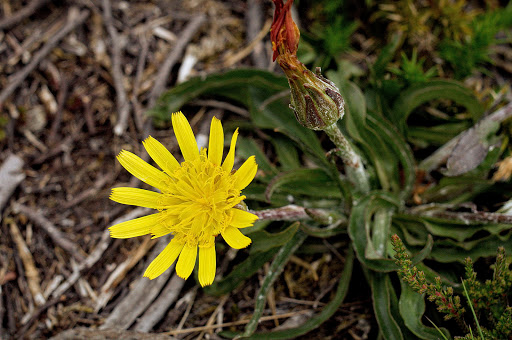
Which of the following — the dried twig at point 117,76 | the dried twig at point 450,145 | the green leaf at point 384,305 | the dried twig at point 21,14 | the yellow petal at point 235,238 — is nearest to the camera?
the yellow petal at point 235,238

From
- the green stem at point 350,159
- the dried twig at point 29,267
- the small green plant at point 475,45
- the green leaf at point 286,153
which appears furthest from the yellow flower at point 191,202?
the small green plant at point 475,45

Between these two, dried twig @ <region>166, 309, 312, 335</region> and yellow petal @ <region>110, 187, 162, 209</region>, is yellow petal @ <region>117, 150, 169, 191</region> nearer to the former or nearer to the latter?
yellow petal @ <region>110, 187, 162, 209</region>

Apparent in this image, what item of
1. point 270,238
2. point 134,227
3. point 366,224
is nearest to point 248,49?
point 270,238

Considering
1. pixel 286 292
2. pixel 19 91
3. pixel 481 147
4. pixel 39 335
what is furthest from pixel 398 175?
pixel 19 91

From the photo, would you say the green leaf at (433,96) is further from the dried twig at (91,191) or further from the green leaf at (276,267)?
the dried twig at (91,191)

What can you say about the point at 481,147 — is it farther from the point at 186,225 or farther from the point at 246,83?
the point at 186,225

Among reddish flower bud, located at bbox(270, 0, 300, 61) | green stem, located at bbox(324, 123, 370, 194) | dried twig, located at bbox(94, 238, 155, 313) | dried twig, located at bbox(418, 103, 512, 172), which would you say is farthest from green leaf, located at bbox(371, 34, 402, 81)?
dried twig, located at bbox(94, 238, 155, 313)

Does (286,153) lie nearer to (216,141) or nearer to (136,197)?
(216,141)
